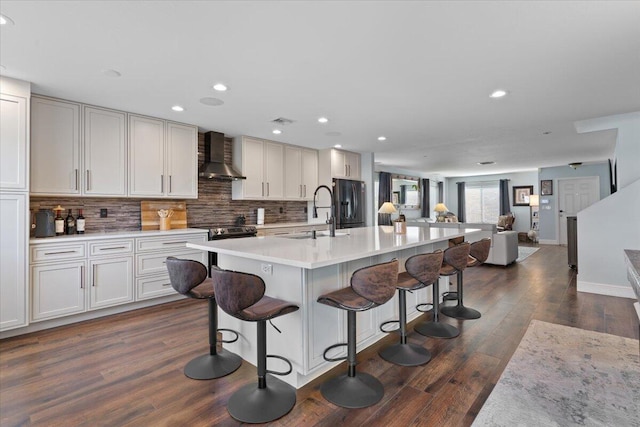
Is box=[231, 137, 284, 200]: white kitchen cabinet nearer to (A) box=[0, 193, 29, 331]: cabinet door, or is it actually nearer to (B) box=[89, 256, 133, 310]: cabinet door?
(B) box=[89, 256, 133, 310]: cabinet door

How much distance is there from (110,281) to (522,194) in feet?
40.7

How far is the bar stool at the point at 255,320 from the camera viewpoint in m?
1.74

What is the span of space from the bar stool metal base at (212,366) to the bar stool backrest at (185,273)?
593mm

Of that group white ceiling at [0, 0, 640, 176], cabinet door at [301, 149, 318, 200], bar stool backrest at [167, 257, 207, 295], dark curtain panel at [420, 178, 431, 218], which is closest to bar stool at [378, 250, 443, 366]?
bar stool backrest at [167, 257, 207, 295]

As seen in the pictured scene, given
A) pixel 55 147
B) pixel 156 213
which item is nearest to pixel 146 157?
pixel 156 213

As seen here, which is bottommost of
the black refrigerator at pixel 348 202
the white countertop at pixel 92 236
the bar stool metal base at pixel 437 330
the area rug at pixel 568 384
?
the area rug at pixel 568 384

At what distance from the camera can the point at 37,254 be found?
3.12 metres

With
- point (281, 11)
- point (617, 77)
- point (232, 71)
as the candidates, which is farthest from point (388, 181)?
point (281, 11)

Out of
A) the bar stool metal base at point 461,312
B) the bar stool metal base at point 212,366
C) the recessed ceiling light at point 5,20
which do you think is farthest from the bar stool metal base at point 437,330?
the recessed ceiling light at point 5,20

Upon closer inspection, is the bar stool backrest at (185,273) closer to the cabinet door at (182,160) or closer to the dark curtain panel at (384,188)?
the cabinet door at (182,160)

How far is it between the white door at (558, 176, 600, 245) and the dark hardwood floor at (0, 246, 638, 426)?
6838mm

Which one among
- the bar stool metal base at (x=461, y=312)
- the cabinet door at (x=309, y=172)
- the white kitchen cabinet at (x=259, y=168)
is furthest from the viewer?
the cabinet door at (x=309, y=172)

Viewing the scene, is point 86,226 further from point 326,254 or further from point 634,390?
point 634,390

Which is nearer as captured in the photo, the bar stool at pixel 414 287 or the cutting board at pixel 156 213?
the bar stool at pixel 414 287
